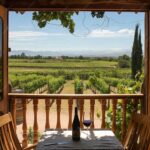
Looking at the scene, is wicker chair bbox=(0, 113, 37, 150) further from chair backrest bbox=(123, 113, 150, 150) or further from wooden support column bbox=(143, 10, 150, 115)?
wooden support column bbox=(143, 10, 150, 115)

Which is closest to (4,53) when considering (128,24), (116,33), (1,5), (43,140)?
(1,5)

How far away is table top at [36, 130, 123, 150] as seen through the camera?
2.77m

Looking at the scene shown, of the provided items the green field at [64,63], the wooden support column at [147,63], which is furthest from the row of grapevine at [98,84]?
the wooden support column at [147,63]

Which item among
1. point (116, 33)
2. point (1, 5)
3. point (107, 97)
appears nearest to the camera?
point (1, 5)

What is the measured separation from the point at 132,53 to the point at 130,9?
2.48 meters

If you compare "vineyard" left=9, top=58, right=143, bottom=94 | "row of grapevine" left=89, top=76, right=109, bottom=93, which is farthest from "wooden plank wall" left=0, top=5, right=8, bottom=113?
"row of grapevine" left=89, top=76, right=109, bottom=93

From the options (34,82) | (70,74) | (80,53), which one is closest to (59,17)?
(80,53)

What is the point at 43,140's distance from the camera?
2.95 meters

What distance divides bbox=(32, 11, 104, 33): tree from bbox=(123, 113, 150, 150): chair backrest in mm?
1900

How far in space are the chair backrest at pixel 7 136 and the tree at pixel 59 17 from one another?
1.97m

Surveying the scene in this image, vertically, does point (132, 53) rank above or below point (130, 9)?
below

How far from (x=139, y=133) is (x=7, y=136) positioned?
1218mm

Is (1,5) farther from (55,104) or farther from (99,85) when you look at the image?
(99,85)

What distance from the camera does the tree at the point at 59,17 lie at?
4.77m
